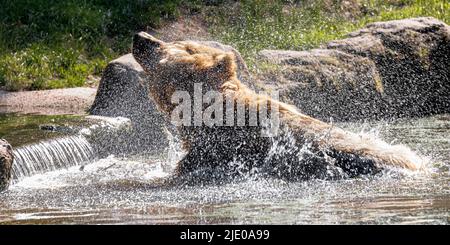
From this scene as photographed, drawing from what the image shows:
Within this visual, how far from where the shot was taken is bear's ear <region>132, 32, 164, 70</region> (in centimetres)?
853

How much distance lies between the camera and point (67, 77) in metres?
13.9

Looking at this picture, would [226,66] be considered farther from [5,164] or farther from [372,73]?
[372,73]

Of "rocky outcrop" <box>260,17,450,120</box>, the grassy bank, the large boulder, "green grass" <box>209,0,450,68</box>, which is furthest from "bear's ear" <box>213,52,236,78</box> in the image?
"green grass" <box>209,0,450,68</box>

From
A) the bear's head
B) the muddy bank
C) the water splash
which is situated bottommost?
the water splash

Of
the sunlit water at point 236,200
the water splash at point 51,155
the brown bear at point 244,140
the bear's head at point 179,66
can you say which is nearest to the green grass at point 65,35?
the water splash at point 51,155

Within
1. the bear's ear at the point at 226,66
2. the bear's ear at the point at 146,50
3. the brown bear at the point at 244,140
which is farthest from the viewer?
the bear's ear at the point at 146,50

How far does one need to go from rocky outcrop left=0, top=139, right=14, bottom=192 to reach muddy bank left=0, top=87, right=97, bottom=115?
10.9 ft

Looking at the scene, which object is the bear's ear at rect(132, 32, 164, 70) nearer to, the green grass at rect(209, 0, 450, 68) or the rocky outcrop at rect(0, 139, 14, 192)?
the rocky outcrop at rect(0, 139, 14, 192)

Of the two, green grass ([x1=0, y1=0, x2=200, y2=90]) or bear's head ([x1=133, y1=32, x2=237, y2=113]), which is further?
green grass ([x1=0, y1=0, x2=200, y2=90])

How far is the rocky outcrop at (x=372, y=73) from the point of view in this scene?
12.4 m

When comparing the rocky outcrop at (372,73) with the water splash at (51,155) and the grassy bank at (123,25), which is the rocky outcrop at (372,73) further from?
the water splash at (51,155)

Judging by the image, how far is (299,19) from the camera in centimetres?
1627

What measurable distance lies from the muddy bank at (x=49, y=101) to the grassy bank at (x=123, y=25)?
61cm

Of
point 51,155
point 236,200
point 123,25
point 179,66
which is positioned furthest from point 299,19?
point 236,200
